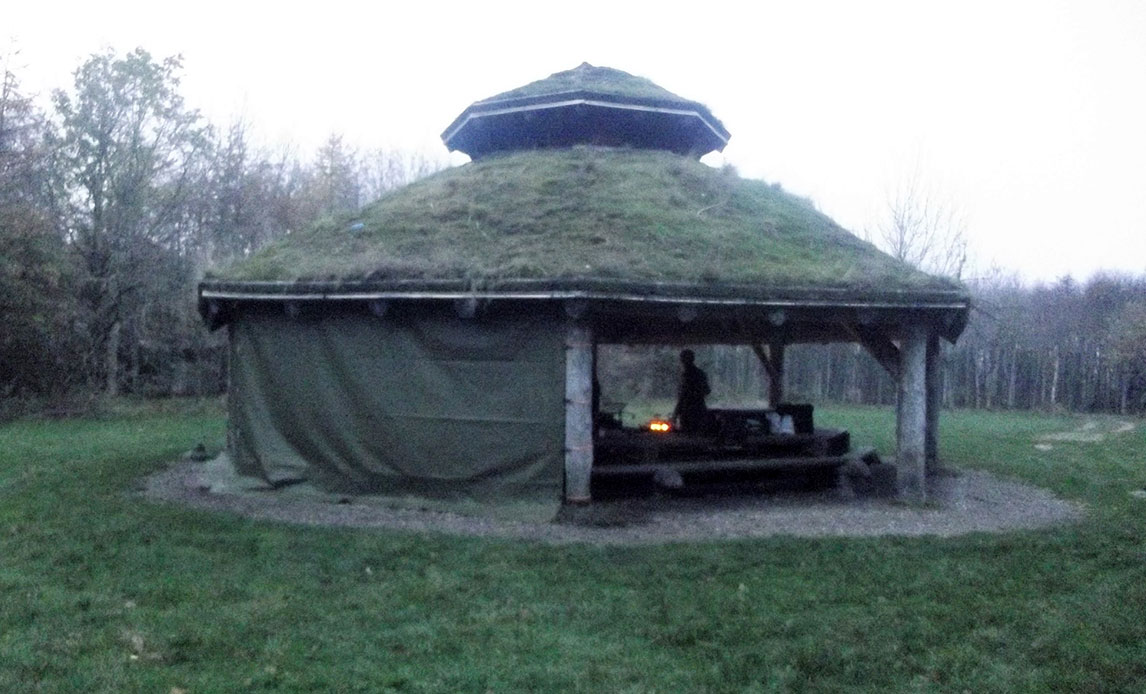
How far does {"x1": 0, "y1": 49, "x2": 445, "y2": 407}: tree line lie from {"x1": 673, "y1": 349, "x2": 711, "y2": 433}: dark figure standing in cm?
1191

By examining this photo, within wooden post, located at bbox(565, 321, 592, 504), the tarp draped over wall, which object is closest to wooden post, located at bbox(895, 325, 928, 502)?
wooden post, located at bbox(565, 321, 592, 504)

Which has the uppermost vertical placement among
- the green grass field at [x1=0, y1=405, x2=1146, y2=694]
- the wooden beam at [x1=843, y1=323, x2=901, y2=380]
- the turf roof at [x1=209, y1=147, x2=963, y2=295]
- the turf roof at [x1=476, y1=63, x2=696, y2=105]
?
the turf roof at [x1=476, y1=63, x2=696, y2=105]

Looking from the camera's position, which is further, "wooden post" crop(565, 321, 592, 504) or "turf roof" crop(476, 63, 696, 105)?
"turf roof" crop(476, 63, 696, 105)

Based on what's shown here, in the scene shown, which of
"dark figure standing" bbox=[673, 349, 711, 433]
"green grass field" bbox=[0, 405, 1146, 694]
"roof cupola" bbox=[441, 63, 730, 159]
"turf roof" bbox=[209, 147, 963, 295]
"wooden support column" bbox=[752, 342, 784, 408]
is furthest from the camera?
"wooden support column" bbox=[752, 342, 784, 408]

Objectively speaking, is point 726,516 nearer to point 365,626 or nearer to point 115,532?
point 365,626

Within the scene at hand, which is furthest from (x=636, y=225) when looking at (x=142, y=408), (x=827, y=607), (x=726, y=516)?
(x=142, y=408)

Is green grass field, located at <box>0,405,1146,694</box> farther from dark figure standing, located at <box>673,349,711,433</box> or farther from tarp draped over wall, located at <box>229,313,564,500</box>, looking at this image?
dark figure standing, located at <box>673,349,711,433</box>

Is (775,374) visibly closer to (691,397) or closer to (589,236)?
(691,397)

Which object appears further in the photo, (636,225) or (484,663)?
(636,225)

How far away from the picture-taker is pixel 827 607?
7141 millimetres

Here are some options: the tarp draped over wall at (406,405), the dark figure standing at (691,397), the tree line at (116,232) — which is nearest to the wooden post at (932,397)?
the dark figure standing at (691,397)

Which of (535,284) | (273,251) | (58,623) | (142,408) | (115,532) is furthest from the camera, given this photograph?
(142,408)

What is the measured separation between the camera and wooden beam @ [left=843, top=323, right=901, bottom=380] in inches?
461

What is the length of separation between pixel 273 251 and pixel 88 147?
1578 centimetres
